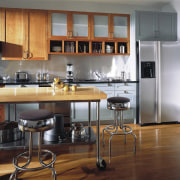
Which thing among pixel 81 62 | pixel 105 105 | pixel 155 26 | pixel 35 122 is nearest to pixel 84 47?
pixel 81 62

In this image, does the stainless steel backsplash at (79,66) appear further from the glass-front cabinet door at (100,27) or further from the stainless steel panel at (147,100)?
the glass-front cabinet door at (100,27)

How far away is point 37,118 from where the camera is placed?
6.08 ft

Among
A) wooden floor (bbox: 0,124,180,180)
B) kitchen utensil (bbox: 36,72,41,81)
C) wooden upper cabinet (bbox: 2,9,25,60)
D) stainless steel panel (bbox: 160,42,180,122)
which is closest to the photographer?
wooden floor (bbox: 0,124,180,180)

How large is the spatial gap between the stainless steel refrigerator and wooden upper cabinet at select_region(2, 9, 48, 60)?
2107mm

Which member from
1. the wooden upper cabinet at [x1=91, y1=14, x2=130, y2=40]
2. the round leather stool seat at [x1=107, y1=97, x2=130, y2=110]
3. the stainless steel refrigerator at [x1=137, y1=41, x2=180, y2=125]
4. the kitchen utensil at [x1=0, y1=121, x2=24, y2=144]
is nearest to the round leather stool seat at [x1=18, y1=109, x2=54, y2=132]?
the kitchen utensil at [x1=0, y1=121, x2=24, y2=144]

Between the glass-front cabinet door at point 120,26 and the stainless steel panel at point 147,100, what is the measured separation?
121cm

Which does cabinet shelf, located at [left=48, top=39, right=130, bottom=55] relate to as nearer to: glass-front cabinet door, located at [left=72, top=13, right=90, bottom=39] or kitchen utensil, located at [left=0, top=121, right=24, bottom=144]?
glass-front cabinet door, located at [left=72, top=13, right=90, bottom=39]

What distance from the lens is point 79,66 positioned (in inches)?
191

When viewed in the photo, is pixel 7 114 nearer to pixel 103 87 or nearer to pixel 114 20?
pixel 103 87

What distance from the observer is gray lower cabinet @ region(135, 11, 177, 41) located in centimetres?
438

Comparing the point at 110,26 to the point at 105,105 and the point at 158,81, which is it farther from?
the point at 105,105

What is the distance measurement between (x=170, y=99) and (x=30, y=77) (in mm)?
3201

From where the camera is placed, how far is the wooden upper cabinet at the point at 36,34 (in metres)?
4.24

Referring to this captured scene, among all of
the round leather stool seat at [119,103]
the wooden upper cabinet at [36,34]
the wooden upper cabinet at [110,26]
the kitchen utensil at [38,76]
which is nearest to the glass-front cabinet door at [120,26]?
the wooden upper cabinet at [110,26]
